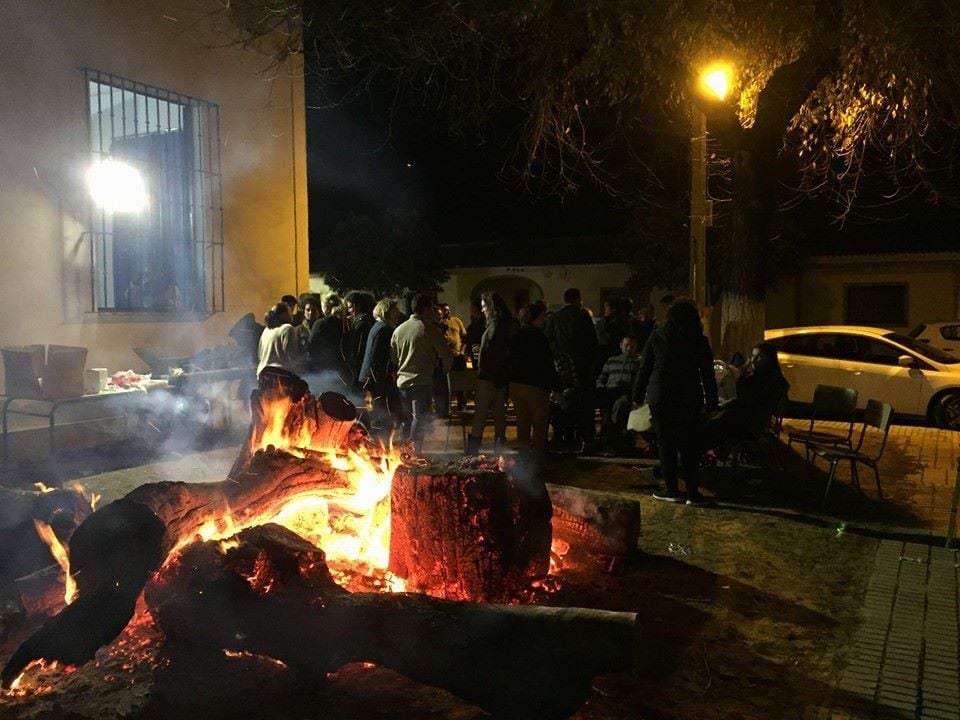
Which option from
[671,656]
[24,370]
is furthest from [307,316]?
[671,656]

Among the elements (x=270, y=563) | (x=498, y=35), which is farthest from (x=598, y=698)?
(x=498, y=35)

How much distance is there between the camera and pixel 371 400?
9.98 metres

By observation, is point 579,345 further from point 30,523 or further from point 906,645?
point 30,523

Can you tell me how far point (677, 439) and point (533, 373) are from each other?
1924 millimetres

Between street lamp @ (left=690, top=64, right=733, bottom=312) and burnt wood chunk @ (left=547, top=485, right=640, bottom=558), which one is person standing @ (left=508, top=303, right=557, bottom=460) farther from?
burnt wood chunk @ (left=547, top=485, right=640, bottom=558)

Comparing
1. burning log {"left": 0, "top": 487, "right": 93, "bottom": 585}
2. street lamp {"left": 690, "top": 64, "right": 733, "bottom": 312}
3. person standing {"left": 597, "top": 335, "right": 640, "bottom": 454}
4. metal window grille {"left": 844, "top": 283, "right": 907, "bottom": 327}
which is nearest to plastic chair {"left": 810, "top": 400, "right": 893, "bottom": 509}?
person standing {"left": 597, "top": 335, "right": 640, "bottom": 454}

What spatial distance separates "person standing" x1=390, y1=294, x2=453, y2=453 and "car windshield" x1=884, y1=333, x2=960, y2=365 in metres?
8.11

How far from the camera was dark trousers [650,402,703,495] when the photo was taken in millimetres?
7348

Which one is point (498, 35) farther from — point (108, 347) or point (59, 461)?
point (59, 461)

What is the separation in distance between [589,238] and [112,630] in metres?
32.0

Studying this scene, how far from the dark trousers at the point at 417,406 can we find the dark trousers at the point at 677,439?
2827 millimetres

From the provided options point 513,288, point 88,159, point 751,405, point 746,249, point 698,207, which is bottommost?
point 751,405

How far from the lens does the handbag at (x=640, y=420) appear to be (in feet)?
28.2

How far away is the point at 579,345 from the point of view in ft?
A: 32.7
